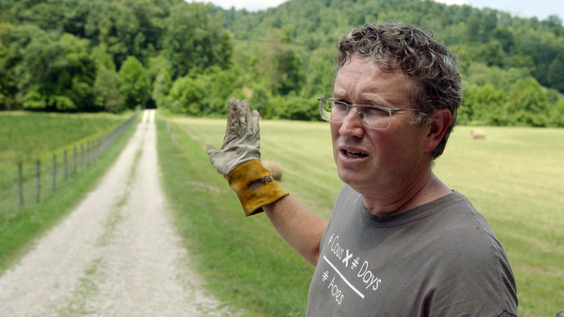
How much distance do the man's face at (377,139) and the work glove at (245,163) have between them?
80cm

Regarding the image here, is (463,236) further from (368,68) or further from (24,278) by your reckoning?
(24,278)

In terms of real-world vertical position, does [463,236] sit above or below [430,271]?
above

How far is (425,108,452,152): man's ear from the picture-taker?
1674 mm

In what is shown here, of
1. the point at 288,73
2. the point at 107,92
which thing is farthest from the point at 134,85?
the point at 288,73

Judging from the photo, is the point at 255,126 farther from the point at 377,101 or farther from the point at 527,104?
the point at 527,104

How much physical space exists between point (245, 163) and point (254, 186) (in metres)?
0.14

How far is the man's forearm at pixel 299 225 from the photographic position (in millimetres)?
2410

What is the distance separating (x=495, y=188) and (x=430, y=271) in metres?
18.2

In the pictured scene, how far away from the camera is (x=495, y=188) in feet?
58.9

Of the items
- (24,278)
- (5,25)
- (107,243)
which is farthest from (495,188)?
(5,25)

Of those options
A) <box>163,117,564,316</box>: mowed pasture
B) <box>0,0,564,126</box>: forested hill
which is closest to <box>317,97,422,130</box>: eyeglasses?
<box>163,117,564,316</box>: mowed pasture

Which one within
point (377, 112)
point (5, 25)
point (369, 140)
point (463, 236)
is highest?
point (5, 25)

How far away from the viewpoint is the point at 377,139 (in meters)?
1.67

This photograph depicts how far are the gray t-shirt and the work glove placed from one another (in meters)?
0.64
